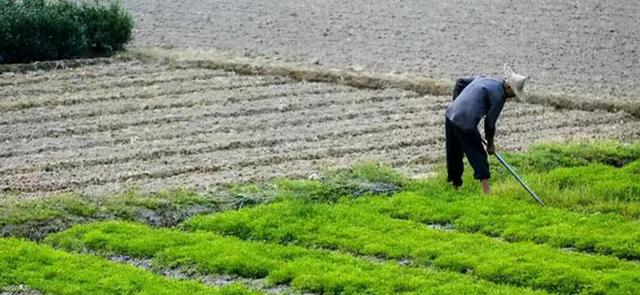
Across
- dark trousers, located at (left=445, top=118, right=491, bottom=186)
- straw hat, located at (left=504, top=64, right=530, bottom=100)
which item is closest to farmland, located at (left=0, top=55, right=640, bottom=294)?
dark trousers, located at (left=445, top=118, right=491, bottom=186)

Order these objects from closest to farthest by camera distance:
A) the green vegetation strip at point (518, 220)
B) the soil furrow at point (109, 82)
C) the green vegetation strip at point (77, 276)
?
1. the green vegetation strip at point (77, 276)
2. the green vegetation strip at point (518, 220)
3. the soil furrow at point (109, 82)

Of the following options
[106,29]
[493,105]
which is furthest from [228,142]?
[106,29]

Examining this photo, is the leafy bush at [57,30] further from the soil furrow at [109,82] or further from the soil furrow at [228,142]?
the soil furrow at [228,142]

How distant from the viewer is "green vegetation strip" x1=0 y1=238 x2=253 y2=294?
12281 mm

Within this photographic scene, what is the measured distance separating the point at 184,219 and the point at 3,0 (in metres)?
10.9

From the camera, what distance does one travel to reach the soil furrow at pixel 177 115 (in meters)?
18.4

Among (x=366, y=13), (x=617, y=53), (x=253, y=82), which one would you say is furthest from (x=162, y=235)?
(x=366, y=13)

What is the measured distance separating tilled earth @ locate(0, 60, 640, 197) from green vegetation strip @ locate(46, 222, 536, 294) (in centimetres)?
166

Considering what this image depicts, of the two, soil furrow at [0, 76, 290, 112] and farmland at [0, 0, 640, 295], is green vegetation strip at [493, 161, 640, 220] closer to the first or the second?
farmland at [0, 0, 640, 295]

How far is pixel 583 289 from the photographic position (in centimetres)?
1231

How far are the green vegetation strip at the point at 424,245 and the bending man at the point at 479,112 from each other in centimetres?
120

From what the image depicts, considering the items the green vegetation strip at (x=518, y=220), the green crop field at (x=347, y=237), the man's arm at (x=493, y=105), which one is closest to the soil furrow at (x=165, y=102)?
the green crop field at (x=347, y=237)

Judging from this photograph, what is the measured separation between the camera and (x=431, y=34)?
25.9 meters

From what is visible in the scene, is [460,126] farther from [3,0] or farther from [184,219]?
[3,0]
